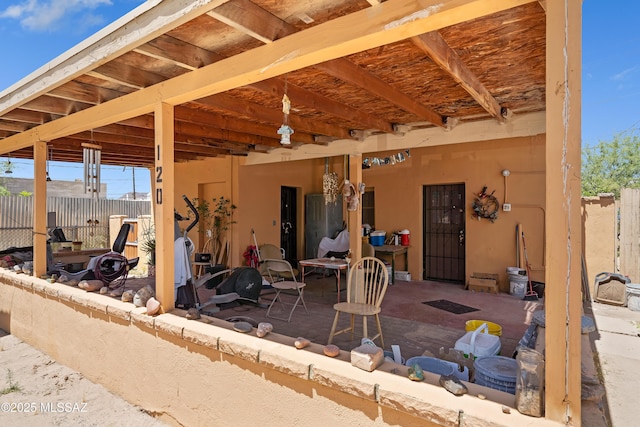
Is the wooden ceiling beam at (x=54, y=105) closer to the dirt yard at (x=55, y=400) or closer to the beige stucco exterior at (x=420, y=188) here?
the dirt yard at (x=55, y=400)

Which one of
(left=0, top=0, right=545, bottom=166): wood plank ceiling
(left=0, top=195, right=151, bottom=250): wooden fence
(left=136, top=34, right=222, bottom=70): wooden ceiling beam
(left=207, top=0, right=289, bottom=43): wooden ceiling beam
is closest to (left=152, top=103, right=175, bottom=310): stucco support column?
(left=0, top=0, right=545, bottom=166): wood plank ceiling

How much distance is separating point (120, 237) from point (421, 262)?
17.5 feet

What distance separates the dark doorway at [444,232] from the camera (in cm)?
670

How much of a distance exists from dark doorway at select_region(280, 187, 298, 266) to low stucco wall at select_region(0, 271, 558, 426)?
458cm

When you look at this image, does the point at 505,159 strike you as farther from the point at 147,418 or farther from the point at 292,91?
the point at 147,418

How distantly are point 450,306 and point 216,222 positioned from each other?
181 inches

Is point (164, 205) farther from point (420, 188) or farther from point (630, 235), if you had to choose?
point (630, 235)

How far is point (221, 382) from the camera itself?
239 centimetres

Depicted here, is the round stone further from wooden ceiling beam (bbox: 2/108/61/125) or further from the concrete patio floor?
wooden ceiling beam (bbox: 2/108/61/125)

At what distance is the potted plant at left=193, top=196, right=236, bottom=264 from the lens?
7077 mm

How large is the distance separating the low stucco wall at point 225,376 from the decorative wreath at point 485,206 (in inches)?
195

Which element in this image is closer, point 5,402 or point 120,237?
point 5,402

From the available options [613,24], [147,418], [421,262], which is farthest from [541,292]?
[613,24]

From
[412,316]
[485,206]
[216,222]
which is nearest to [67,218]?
[216,222]
